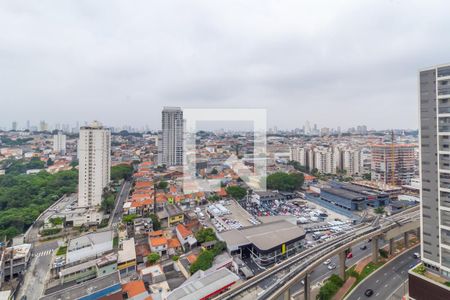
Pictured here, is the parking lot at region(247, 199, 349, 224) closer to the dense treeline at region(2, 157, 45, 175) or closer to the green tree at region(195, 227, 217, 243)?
the green tree at region(195, 227, 217, 243)

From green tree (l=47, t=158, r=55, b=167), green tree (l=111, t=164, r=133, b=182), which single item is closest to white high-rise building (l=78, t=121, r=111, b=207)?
green tree (l=111, t=164, r=133, b=182)

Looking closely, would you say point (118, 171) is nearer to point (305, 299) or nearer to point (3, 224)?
point (3, 224)

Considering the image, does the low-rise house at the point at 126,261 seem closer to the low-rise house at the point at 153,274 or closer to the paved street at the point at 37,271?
the low-rise house at the point at 153,274

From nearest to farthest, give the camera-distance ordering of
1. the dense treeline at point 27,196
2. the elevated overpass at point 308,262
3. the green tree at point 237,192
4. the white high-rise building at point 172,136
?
the elevated overpass at point 308,262 → the dense treeline at point 27,196 → the green tree at point 237,192 → the white high-rise building at point 172,136

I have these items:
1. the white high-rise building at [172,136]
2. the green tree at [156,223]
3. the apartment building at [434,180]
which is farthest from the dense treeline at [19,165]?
the apartment building at [434,180]

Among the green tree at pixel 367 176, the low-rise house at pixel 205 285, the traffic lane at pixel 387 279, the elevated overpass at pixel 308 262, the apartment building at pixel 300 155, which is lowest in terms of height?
the traffic lane at pixel 387 279

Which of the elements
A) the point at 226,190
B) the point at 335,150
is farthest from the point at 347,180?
the point at 226,190

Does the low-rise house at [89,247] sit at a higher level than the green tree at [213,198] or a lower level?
lower
